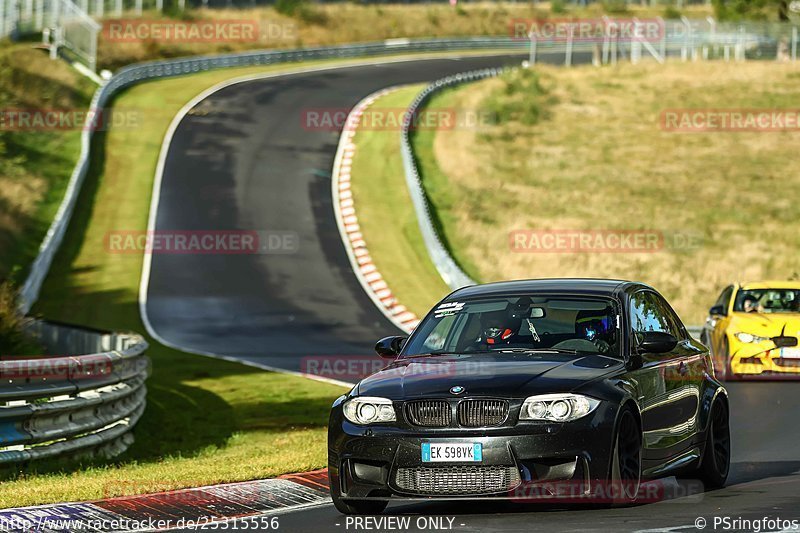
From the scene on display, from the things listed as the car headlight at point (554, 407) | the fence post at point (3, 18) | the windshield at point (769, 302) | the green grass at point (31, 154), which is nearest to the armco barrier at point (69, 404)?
the car headlight at point (554, 407)

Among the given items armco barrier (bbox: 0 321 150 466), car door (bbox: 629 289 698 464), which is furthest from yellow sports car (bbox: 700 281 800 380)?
car door (bbox: 629 289 698 464)

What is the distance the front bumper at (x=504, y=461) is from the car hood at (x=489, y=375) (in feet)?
0.77

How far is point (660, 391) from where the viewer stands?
970 cm

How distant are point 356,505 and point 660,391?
2.28m

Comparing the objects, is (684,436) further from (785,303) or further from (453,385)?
(785,303)

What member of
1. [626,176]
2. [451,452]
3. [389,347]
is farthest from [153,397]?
[626,176]

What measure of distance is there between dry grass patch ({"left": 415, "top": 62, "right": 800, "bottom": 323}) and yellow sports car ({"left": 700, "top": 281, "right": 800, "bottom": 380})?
12202 millimetres

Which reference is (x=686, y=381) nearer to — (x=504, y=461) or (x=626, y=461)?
(x=626, y=461)

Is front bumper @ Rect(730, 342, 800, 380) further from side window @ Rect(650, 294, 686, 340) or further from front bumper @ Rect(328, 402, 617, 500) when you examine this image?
front bumper @ Rect(328, 402, 617, 500)

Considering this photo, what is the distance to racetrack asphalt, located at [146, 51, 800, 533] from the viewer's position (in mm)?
9133

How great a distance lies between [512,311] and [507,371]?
96 centimetres

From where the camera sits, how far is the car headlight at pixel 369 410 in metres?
8.80

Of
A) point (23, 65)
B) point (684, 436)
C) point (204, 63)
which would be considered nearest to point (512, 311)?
point (684, 436)

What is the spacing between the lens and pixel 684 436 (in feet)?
32.8
